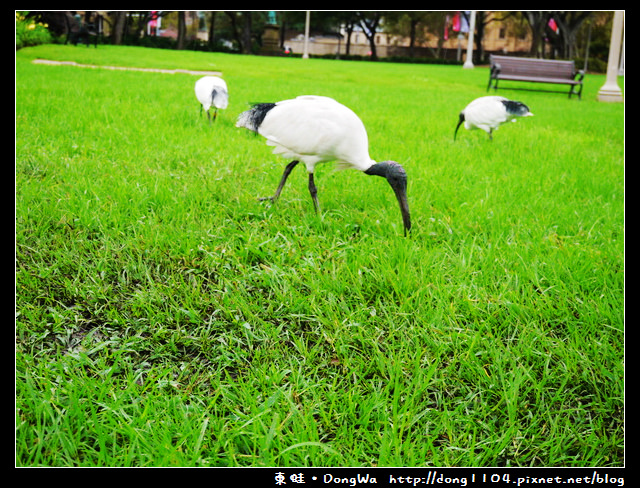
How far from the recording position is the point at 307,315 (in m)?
2.62

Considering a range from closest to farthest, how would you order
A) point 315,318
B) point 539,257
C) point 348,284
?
point 315,318 < point 348,284 < point 539,257

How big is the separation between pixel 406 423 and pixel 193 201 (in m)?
2.42

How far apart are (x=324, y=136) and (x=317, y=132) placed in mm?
51

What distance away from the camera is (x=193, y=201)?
387 centimetres

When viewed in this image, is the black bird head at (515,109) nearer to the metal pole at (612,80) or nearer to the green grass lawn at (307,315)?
the green grass lawn at (307,315)

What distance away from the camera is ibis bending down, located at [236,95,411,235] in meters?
3.27

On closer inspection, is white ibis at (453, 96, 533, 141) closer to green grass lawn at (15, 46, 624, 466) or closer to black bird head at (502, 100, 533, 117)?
black bird head at (502, 100, 533, 117)

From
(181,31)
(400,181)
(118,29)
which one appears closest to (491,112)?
(400,181)

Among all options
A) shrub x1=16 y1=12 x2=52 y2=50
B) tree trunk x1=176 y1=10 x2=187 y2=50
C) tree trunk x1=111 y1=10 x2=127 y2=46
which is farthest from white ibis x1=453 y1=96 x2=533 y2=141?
tree trunk x1=176 y1=10 x2=187 y2=50

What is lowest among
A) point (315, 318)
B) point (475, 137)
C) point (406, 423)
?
point (406, 423)

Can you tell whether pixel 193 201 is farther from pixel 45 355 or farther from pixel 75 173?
pixel 45 355

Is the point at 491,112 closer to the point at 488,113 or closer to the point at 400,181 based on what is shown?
the point at 488,113

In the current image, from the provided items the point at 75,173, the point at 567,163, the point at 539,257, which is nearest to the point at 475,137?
the point at 567,163

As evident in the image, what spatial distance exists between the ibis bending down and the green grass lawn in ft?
1.25
